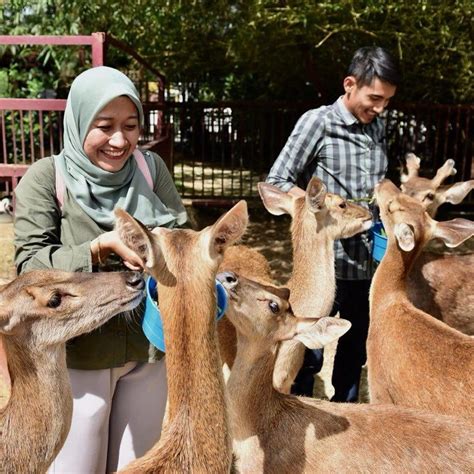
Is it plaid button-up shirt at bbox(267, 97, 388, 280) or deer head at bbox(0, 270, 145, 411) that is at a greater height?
plaid button-up shirt at bbox(267, 97, 388, 280)

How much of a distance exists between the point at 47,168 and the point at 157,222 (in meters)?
0.48

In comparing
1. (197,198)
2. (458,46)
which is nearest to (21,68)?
(197,198)

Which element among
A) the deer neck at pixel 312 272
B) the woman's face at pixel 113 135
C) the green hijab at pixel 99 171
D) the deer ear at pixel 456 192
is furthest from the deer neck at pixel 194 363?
the deer ear at pixel 456 192

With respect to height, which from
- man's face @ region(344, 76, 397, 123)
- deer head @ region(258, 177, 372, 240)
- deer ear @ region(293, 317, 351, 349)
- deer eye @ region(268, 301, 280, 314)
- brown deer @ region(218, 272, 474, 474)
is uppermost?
man's face @ region(344, 76, 397, 123)

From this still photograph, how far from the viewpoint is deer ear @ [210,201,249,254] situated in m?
2.20

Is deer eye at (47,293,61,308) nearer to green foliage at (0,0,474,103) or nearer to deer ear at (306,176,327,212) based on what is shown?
deer ear at (306,176,327,212)

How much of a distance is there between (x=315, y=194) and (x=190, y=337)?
1747 millimetres

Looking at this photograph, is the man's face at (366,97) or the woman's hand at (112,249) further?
the man's face at (366,97)

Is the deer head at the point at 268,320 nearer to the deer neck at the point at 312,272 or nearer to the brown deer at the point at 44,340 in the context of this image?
the brown deer at the point at 44,340

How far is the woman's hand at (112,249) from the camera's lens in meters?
2.43

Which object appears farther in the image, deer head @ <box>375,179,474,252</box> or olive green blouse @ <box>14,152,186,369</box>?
deer head @ <box>375,179,474,252</box>

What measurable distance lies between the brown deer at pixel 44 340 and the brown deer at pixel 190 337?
312 mm

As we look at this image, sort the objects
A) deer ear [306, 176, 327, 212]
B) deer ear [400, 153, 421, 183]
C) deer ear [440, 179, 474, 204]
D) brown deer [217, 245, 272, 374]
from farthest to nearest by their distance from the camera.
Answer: deer ear [400, 153, 421, 183] < deer ear [440, 179, 474, 204] < brown deer [217, 245, 272, 374] < deer ear [306, 176, 327, 212]

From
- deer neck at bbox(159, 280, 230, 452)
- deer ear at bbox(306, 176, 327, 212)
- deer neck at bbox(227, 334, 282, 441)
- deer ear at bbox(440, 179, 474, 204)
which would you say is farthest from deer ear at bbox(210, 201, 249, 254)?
deer ear at bbox(440, 179, 474, 204)
